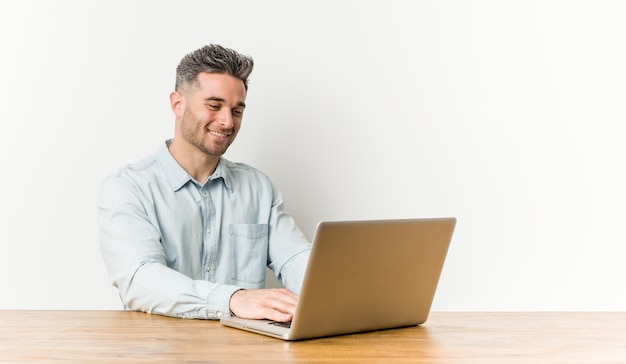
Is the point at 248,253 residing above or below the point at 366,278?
below

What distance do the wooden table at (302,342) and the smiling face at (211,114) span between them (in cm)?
96

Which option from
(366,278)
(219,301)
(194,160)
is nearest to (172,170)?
(194,160)

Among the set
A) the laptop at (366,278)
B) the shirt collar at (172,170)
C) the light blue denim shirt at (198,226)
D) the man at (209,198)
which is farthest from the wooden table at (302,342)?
the shirt collar at (172,170)

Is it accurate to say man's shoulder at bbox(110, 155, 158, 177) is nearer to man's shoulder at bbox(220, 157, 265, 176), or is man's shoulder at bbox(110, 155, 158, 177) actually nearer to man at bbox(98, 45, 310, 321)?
man at bbox(98, 45, 310, 321)

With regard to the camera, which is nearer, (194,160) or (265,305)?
(265,305)

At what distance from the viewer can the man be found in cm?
272

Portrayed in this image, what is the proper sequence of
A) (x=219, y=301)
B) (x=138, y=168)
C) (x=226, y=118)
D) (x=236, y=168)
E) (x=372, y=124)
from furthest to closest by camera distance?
(x=372, y=124) < (x=236, y=168) < (x=226, y=118) < (x=138, y=168) < (x=219, y=301)

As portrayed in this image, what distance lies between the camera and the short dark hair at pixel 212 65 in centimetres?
289

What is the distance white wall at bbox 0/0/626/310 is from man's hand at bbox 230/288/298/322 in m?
1.50

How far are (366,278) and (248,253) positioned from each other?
3.95ft

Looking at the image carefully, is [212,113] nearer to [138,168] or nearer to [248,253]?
[138,168]

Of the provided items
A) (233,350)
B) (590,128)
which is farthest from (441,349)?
(590,128)

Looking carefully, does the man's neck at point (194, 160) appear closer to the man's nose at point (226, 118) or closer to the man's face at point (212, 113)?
the man's face at point (212, 113)

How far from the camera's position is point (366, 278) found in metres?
1.74
